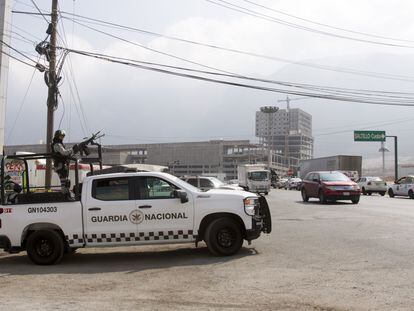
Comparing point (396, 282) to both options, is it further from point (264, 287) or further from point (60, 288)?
point (60, 288)

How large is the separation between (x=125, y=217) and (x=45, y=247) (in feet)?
5.44

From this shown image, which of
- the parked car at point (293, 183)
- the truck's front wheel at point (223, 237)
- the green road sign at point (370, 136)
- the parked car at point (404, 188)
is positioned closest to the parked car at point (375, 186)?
the parked car at point (404, 188)

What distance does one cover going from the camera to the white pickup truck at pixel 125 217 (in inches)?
389

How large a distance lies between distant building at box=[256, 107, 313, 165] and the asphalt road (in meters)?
138

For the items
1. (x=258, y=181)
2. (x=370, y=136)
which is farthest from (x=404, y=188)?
(x=370, y=136)

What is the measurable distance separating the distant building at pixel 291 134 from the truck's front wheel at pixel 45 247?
139424mm

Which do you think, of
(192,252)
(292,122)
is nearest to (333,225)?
(192,252)

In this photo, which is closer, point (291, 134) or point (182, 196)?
point (182, 196)

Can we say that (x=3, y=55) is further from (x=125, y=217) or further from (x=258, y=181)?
(x=258, y=181)

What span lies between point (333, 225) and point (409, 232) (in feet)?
8.04

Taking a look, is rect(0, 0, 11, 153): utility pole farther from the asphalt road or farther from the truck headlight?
the truck headlight

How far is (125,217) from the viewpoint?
32.4ft

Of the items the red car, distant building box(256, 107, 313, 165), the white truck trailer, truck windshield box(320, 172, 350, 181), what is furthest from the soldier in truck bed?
distant building box(256, 107, 313, 165)

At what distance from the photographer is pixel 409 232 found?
12.6 metres
